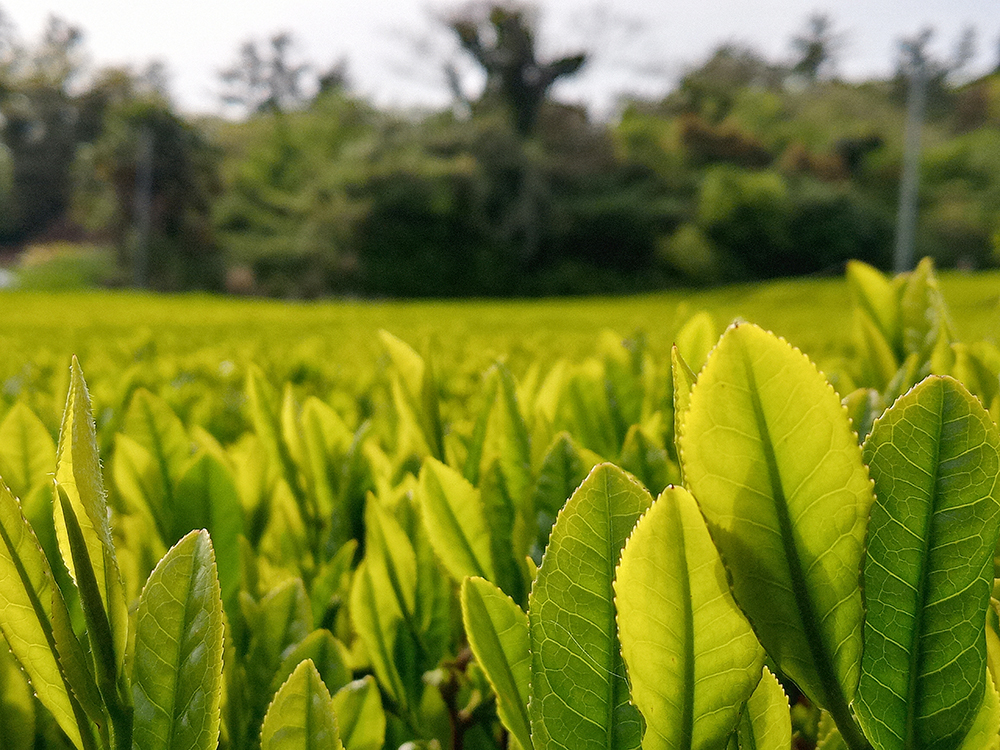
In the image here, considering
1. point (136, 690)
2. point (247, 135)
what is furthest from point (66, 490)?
point (247, 135)

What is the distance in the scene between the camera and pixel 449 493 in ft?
1.76

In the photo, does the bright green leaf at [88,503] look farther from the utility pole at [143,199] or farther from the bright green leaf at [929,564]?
the utility pole at [143,199]

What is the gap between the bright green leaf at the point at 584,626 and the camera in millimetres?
299

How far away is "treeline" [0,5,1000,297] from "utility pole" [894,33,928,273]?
54 cm

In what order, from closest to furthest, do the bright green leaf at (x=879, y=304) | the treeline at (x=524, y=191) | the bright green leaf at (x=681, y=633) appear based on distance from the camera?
the bright green leaf at (x=681, y=633) < the bright green leaf at (x=879, y=304) < the treeline at (x=524, y=191)

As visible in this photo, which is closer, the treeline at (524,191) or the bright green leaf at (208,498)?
the bright green leaf at (208,498)

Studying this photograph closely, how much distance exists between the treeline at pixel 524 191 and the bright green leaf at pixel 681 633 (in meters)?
26.3

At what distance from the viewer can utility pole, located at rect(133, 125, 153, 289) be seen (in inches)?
1106

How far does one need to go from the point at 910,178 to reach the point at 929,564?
80.9ft

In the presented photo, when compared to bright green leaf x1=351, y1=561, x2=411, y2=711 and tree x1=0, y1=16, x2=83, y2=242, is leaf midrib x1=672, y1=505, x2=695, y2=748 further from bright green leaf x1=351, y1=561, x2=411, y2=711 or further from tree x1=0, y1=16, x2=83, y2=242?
tree x1=0, y1=16, x2=83, y2=242

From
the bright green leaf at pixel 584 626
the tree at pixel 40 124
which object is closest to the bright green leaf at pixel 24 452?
the bright green leaf at pixel 584 626

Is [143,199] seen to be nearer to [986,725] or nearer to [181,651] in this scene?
[181,651]

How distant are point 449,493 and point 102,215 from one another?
109 feet

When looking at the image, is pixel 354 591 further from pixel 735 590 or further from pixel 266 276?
pixel 266 276
